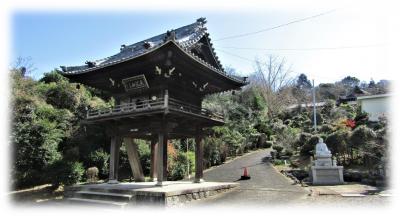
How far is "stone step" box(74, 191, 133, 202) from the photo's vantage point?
1320 centimetres

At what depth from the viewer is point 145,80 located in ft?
51.8

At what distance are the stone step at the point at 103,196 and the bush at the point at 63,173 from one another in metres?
2.27

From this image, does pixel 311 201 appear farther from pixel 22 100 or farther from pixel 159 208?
pixel 22 100

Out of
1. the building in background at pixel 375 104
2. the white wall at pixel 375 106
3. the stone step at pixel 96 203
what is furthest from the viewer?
the white wall at pixel 375 106

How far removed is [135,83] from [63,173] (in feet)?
20.5

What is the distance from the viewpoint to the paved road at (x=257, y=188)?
13.4 meters

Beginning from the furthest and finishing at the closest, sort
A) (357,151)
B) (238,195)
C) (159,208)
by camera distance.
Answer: (357,151), (238,195), (159,208)

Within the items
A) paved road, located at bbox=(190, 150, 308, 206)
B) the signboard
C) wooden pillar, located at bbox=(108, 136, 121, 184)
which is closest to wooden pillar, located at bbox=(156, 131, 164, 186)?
paved road, located at bbox=(190, 150, 308, 206)

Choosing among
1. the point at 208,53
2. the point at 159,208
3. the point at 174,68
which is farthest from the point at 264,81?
the point at 159,208

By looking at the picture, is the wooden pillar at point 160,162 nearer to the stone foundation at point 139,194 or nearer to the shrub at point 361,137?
the stone foundation at point 139,194

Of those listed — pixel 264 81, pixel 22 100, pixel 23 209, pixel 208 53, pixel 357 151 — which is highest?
pixel 264 81

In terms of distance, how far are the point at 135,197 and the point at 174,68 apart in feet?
20.4

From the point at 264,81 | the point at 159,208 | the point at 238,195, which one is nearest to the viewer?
the point at 159,208

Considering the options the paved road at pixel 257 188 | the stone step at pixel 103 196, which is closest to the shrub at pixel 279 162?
the paved road at pixel 257 188
